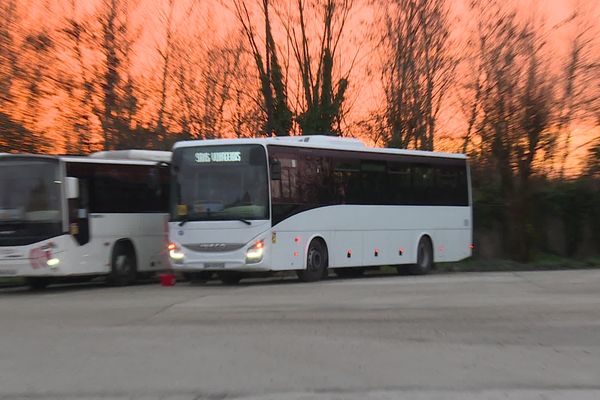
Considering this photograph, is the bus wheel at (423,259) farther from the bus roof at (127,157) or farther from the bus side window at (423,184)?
the bus roof at (127,157)

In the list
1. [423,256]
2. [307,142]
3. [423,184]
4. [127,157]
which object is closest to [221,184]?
[307,142]

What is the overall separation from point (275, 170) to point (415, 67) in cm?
1271

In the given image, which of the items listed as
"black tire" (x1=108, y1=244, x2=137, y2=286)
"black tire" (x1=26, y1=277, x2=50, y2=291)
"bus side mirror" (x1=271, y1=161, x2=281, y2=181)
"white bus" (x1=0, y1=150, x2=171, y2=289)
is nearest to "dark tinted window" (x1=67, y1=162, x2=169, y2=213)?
"white bus" (x1=0, y1=150, x2=171, y2=289)

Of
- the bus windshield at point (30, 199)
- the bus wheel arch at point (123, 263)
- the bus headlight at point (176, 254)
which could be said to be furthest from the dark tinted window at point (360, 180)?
the bus windshield at point (30, 199)

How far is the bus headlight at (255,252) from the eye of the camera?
650 inches

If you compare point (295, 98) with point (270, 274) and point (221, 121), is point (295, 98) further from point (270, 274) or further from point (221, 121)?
point (270, 274)

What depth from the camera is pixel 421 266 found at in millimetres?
21594

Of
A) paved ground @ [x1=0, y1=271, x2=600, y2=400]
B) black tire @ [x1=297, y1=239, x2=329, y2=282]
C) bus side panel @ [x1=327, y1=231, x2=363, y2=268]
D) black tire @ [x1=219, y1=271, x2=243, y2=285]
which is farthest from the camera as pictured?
bus side panel @ [x1=327, y1=231, x2=363, y2=268]

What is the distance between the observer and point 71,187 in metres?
16.2

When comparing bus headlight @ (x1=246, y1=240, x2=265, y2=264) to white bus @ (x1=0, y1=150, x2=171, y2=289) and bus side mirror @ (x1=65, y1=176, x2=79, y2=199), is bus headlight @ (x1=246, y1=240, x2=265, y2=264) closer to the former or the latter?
white bus @ (x1=0, y1=150, x2=171, y2=289)

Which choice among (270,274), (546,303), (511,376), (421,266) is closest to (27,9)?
(270,274)

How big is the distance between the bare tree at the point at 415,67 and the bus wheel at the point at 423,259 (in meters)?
6.87

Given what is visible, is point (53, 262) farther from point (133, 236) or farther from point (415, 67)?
point (415, 67)

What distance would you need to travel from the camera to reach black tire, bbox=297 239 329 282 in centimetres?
1783
